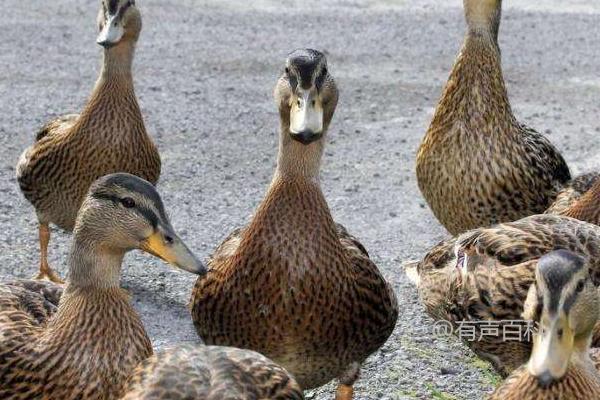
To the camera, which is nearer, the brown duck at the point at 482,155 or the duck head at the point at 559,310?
the duck head at the point at 559,310

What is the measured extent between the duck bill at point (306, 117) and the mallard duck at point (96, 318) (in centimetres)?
65

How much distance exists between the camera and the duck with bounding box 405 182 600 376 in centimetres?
Result: 515

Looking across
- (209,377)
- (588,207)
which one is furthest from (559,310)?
(588,207)

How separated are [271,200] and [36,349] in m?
1.19

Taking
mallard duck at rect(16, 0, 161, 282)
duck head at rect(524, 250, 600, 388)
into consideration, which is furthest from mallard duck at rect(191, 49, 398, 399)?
mallard duck at rect(16, 0, 161, 282)

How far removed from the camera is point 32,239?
23.5 feet

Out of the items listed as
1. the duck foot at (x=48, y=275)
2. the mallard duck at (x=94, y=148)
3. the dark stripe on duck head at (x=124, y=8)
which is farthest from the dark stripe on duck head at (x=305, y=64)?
the duck foot at (x=48, y=275)

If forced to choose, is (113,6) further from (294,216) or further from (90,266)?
(90,266)

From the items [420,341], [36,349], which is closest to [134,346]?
[36,349]

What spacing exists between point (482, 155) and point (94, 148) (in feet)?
6.90

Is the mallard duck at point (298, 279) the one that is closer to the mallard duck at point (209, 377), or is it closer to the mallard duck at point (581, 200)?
the mallard duck at point (209, 377)

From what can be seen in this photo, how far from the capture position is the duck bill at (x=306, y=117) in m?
4.80

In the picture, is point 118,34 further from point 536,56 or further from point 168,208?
point 536,56

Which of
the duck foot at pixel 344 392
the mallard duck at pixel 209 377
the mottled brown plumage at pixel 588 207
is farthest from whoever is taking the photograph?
the mottled brown plumage at pixel 588 207
